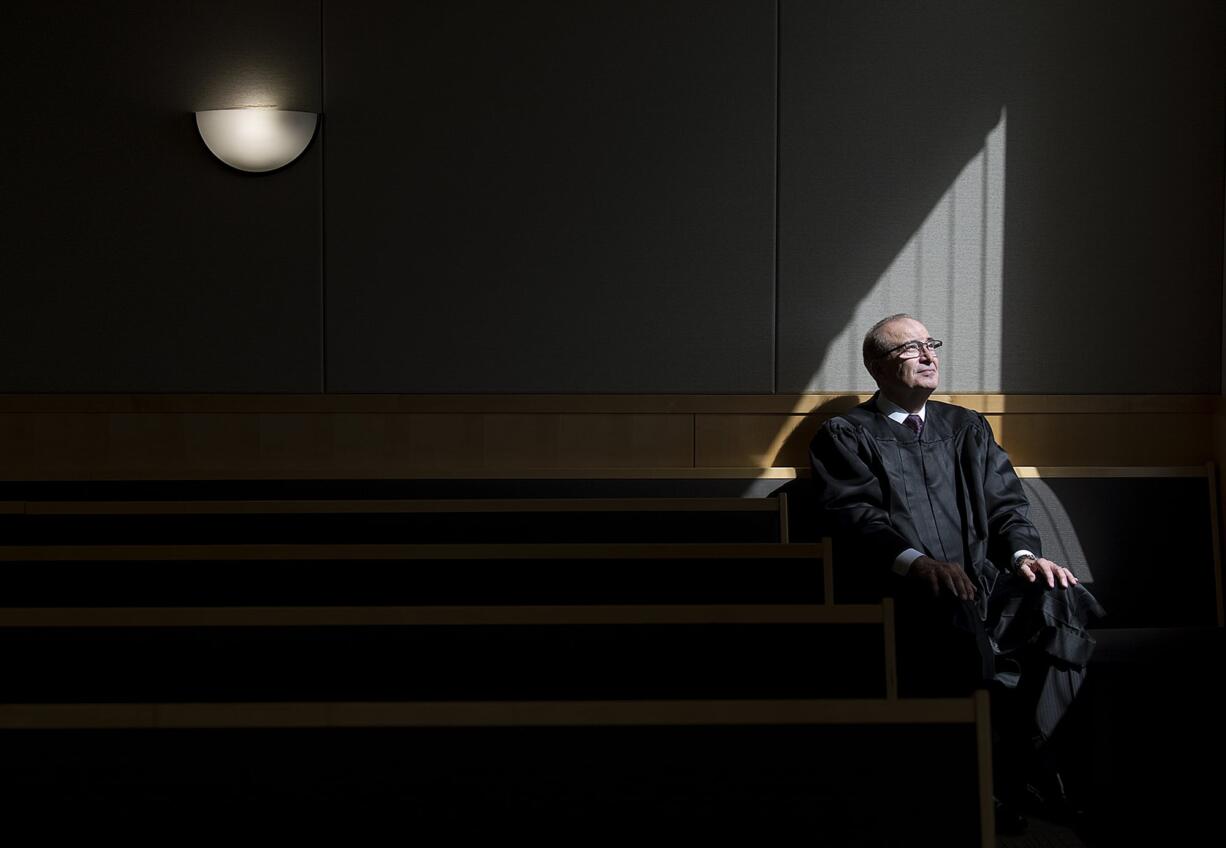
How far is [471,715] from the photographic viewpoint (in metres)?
1.34

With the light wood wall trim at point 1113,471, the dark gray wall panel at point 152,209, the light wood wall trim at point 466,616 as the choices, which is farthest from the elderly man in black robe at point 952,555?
the dark gray wall panel at point 152,209

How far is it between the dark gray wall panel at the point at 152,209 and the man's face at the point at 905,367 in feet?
5.28

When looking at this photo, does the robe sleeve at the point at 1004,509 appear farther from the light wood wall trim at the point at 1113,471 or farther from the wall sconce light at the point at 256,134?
the wall sconce light at the point at 256,134

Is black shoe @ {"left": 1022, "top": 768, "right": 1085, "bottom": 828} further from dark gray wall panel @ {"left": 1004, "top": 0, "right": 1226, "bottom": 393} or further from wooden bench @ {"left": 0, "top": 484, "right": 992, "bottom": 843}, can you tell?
dark gray wall panel @ {"left": 1004, "top": 0, "right": 1226, "bottom": 393}

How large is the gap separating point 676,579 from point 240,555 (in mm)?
884

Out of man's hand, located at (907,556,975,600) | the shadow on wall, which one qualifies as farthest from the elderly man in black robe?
the shadow on wall

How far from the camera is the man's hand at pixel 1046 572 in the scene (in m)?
2.66

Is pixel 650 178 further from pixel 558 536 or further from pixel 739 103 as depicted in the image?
pixel 558 536

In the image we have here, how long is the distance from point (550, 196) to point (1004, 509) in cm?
152

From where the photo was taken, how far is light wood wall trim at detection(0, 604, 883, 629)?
1.84 m

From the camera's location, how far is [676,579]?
2.45 m

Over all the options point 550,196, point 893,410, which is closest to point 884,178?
point 893,410

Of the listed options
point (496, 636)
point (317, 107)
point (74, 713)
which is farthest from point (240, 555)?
point (317, 107)

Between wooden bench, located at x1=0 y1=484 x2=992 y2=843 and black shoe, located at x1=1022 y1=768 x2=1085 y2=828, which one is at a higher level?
wooden bench, located at x1=0 y1=484 x2=992 y2=843
